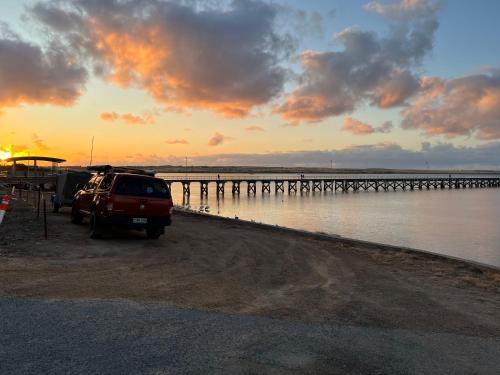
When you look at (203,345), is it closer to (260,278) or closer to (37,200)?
(260,278)

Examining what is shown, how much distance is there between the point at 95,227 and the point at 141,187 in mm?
1819

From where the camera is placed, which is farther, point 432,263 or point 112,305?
point 432,263

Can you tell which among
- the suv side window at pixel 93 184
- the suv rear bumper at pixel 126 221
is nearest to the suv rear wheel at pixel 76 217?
the suv side window at pixel 93 184

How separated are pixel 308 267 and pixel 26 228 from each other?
31.1ft

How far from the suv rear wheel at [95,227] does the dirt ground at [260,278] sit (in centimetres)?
24

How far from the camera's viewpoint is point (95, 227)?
12.7 m

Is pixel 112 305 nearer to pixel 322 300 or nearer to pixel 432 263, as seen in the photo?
pixel 322 300

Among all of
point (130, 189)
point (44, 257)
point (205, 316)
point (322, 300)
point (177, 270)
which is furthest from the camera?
point (130, 189)

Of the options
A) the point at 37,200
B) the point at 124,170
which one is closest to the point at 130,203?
the point at 124,170

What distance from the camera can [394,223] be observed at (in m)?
40.3

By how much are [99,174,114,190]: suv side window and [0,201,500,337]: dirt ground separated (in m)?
1.56

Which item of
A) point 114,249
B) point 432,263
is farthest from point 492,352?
point 114,249

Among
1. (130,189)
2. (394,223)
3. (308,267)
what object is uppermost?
(130,189)

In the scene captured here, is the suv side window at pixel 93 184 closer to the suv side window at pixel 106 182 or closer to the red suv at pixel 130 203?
the suv side window at pixel 106 182
